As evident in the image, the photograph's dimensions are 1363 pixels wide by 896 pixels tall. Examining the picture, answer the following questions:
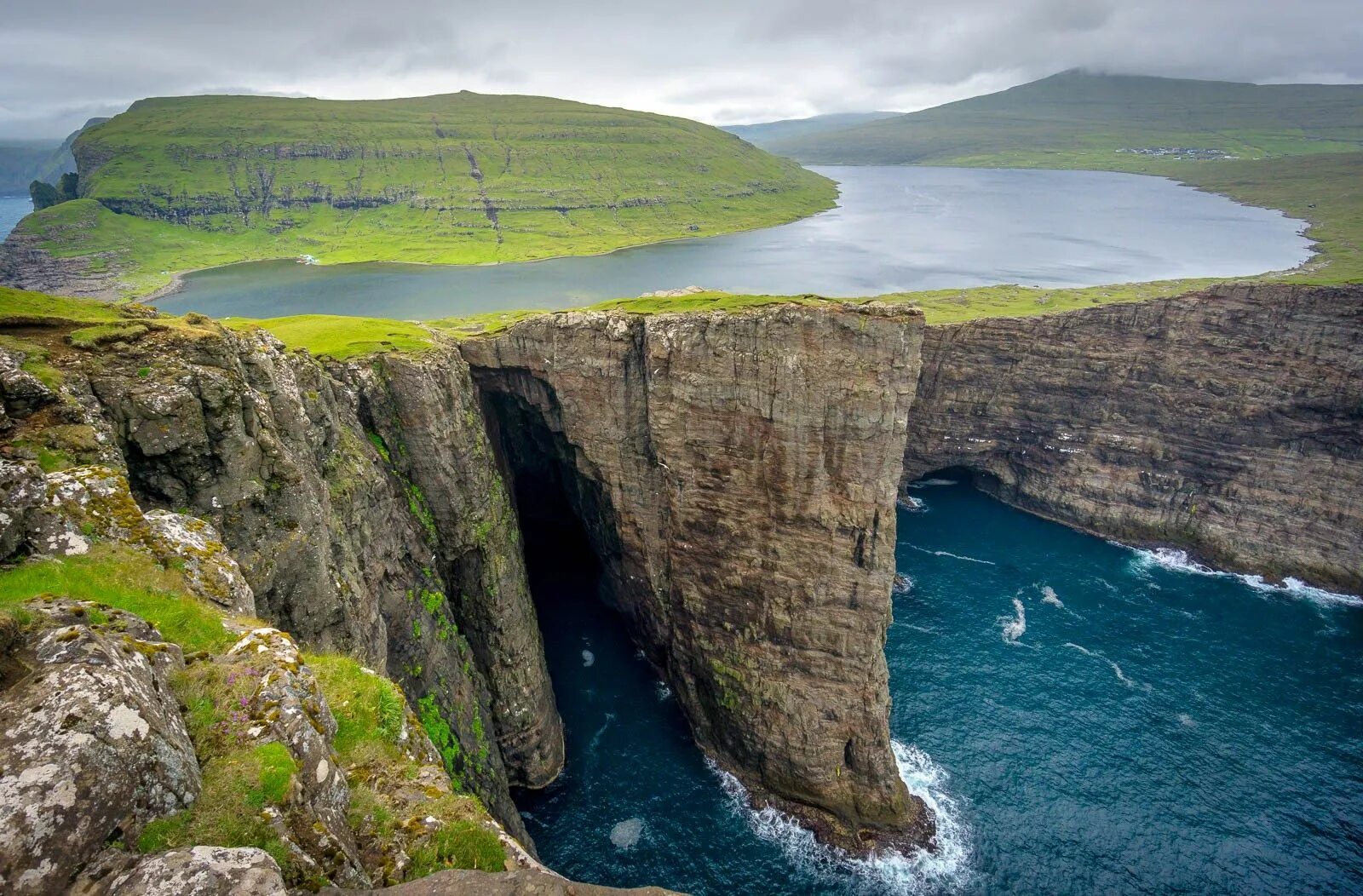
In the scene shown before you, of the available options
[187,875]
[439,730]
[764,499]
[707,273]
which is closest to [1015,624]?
[764,499]

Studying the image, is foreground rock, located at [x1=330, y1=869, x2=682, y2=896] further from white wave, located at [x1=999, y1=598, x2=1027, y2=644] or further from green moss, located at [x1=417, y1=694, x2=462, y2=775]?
white wave, located at [x1=999, y1=598, x2=1027, y2=644]

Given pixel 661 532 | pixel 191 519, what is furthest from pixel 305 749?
pixel 661 532

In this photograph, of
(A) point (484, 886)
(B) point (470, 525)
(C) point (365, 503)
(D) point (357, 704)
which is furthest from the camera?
(B) point (470, 525)

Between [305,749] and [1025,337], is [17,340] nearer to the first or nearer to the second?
[305,749]

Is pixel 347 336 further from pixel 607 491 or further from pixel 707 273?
pixel 707 273

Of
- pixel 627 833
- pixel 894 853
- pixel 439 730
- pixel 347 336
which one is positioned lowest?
pixel 894 853

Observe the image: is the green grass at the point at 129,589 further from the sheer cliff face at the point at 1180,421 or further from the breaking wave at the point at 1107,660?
the sheer cliff face at the point at 1180,421

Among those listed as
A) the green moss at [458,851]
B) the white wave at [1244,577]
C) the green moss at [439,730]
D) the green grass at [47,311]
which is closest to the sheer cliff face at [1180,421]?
the white wave at [1244,577]
